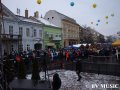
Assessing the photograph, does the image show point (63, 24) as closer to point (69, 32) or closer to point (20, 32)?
point (69, 32)

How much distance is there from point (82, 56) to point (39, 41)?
24201mm

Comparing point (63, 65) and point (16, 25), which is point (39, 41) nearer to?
point (16, 25)

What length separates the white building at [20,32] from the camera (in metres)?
39.9

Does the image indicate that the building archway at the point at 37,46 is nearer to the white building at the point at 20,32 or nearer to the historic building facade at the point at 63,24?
the white building at the point at 20,32

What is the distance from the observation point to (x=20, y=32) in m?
44.8

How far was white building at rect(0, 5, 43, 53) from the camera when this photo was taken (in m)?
39.9

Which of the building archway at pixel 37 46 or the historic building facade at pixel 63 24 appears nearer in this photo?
the building archway at pixel 37 46

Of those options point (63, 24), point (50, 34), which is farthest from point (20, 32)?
point (63, 24)

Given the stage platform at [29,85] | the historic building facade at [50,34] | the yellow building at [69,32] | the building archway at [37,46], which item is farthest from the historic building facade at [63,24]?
the stage platform at [29,85]

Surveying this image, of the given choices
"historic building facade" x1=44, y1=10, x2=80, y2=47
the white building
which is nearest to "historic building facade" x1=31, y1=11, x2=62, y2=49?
the white building

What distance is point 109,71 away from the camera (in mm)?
20859

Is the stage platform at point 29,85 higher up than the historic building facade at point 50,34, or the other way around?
the historic building facade at point 50,34

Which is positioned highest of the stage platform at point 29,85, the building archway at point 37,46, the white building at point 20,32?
the white building at point 20,32

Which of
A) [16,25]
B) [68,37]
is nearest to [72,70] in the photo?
[16,25]
